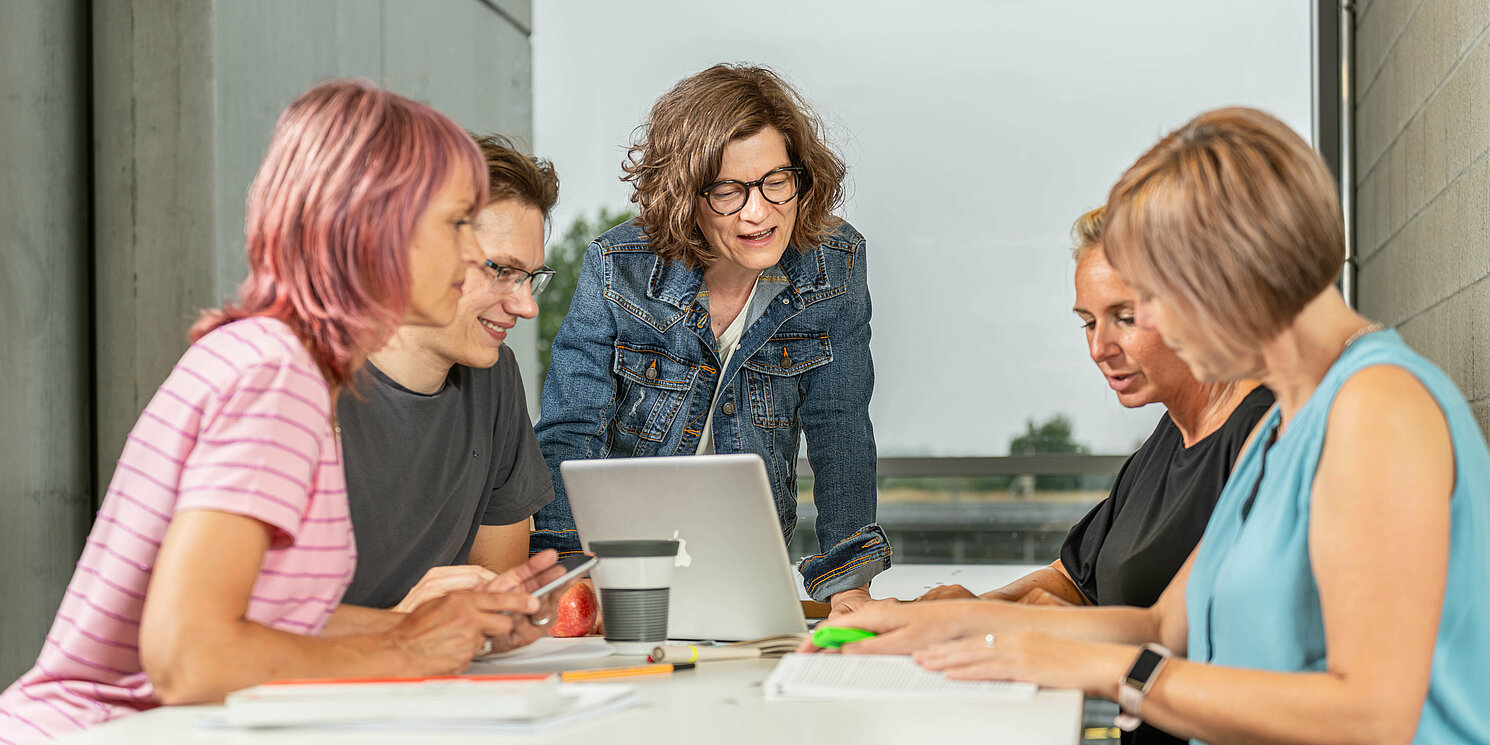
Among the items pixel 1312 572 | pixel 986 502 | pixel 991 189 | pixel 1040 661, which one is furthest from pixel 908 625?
pixel 991 189

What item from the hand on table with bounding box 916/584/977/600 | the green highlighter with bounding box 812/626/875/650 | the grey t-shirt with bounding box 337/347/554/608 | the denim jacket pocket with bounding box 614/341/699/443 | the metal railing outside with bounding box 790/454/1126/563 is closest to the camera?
the green highlighter with bounding box 812/626/875/650

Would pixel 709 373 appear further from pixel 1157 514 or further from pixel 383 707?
pixel 383 707

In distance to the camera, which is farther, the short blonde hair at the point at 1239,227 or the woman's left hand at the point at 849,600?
the woman's left hand at the point at 849,600

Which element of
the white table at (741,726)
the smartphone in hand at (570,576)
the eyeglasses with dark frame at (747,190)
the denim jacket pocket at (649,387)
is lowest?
the white table at (741,726)

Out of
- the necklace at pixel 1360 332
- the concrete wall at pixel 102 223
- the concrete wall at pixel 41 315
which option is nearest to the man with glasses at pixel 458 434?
the necklace at pixel 1360 332

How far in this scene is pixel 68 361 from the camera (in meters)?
2.96

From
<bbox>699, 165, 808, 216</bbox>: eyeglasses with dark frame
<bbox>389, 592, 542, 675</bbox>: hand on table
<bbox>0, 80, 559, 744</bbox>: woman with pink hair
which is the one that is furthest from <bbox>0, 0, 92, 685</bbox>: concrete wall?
<bbox>389, 592, 542, 675</bbox>: hand on table

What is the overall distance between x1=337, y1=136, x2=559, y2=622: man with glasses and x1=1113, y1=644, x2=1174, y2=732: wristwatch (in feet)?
2.84

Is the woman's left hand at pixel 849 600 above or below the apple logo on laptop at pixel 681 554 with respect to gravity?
below

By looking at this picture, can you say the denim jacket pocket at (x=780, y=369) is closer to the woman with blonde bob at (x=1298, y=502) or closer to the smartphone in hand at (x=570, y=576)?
Answer: the smartphone in hand at (x=570, y=576)

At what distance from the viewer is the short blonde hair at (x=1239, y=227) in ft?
3.61

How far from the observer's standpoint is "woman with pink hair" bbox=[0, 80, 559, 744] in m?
1.10

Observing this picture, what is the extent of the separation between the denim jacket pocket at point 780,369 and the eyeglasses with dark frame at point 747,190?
10.7 inches

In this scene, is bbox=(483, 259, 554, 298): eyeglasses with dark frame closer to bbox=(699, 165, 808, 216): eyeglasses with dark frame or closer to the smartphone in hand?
bbox=(699, 165, 808, 216): eyeglasses with dark frame
